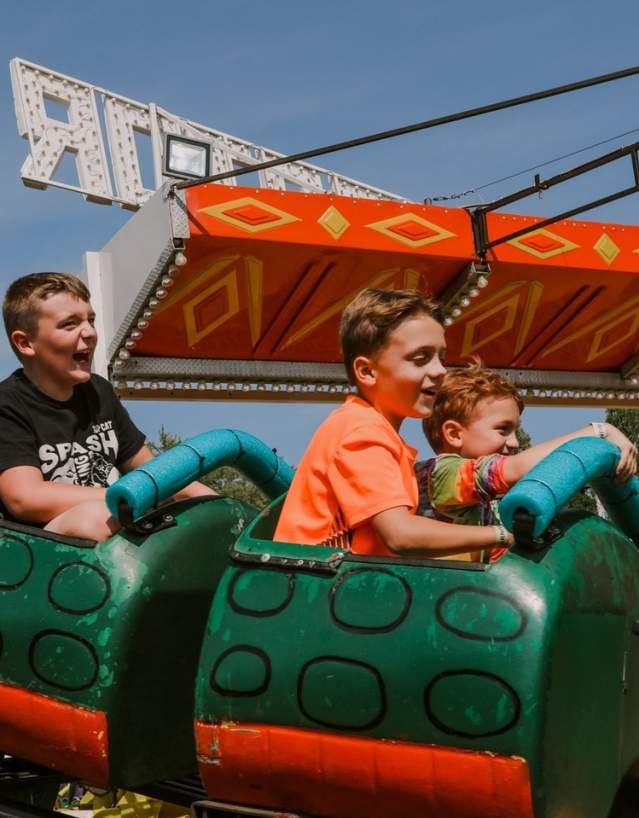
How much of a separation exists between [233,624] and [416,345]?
0.50 meters

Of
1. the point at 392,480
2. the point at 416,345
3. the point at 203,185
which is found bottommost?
the point at 392,480

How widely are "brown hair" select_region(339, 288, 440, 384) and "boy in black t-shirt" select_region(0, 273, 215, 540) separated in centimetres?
49

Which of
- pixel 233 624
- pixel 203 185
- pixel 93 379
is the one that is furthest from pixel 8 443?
pixel 203 185

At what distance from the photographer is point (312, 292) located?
6367 millimetres

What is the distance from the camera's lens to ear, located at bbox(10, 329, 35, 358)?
2027 millimetres

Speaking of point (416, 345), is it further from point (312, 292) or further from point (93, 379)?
point (312, 292)

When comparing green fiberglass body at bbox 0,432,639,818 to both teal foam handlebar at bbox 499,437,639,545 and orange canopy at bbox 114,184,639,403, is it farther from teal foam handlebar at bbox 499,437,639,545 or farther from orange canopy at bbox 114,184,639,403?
orange canopy at bbox 114,184,639,403

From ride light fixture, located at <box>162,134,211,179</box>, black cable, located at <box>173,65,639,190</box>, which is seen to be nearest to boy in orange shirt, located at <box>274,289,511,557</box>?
black cable, located at <box>173,65,639,190</box>

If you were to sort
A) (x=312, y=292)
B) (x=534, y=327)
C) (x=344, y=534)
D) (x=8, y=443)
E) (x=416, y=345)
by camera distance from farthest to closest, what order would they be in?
1. (x=534, y=327)
2. (x=312, y=292)
3. (x=8, y=443)
4. (x=416, y=345)
5. (x=344, y=534)

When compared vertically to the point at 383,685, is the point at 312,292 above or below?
→ above

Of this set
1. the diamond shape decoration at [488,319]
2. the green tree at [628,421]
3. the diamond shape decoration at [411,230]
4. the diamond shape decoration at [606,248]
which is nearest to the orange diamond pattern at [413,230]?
the diamond shape decoration at [411,230]

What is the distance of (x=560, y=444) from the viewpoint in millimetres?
1553

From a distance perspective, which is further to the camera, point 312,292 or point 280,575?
point 312,292

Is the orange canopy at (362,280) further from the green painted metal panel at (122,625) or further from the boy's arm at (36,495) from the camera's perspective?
the green painted metal panel at (122,625)
